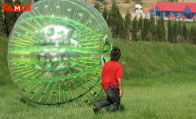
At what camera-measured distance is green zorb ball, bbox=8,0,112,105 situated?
5.08m

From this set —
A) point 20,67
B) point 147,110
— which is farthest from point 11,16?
point 147,110

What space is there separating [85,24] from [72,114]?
1.65 m

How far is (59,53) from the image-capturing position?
5039mm

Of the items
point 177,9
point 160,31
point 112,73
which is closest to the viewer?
point 112,73

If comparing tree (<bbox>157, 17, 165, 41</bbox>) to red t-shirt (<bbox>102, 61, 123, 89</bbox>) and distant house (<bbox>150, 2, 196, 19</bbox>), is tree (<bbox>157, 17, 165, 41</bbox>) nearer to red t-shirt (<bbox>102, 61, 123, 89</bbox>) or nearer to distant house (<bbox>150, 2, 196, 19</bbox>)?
red t-shirt (<bbox>102, 61, 123, 89</bbox>)

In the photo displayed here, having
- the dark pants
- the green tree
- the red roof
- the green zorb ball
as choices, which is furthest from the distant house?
the dark pants

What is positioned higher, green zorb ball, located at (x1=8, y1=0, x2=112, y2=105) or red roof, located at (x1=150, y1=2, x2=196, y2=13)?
red roof, located at (x1=150, y1=2, x2=196, y2=13)

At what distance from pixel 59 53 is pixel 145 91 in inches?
216

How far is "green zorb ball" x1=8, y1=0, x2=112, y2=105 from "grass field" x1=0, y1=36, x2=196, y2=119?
1.23 feet

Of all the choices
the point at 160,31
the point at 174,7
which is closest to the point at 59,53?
the point at 160,31

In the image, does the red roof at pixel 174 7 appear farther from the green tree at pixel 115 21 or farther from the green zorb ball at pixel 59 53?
the green zorb ball at pixel 59 53

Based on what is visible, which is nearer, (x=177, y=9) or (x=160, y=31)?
(x=160, y=31)

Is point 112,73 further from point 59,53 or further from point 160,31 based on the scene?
point 160,31

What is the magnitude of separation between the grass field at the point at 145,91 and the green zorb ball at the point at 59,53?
374 millimetres
